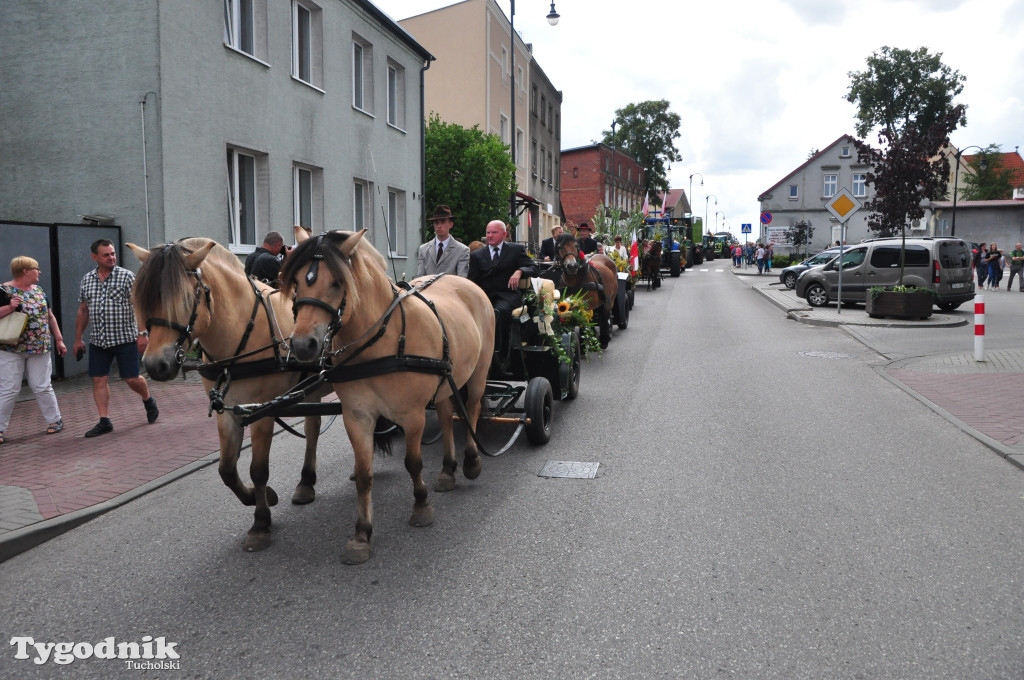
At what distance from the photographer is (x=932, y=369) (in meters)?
11.2

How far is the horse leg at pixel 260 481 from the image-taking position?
456 cm

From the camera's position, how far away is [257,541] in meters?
4.55

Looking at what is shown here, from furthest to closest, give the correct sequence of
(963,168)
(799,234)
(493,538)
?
(963,168)
(799,234)
(493,538)

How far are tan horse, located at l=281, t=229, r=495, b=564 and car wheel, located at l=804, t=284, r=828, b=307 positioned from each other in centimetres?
1857

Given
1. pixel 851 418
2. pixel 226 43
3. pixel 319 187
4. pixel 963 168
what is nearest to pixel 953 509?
pixel 851 418

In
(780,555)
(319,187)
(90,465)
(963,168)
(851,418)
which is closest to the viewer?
(780,555)

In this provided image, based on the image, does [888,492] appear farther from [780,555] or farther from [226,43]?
[226,43]

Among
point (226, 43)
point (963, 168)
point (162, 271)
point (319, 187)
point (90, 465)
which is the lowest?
point (90, 465)

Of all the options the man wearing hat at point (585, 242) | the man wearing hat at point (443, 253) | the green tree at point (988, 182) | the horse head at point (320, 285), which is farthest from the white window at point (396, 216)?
the green tree at point (988, 182)

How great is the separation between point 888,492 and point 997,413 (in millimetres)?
3522

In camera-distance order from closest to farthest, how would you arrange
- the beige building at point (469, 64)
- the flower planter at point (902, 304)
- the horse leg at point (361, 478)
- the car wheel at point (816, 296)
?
1. the horse leg at point (361, 478)
2. the flower planter at point (902, 304)
3. the car wheel at point (816, 296)
4. the beige building at point (469, 64)

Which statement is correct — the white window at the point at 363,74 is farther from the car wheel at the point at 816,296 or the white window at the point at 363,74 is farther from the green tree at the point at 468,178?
the car wheel at the point at 816,296

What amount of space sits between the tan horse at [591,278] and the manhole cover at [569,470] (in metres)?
4.47

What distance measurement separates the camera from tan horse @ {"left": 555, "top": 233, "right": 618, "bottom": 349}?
11.3 m
